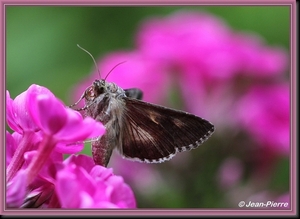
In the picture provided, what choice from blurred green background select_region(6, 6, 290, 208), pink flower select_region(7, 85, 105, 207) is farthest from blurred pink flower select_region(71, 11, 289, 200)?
pink flower select_region(7, 85, 105, 207)

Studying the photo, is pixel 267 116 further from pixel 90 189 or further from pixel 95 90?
pixel 90 189

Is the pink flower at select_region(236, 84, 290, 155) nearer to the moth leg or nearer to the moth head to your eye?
the moth leg

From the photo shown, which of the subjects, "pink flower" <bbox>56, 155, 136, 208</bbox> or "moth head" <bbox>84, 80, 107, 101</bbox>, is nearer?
"pink flower" <bbox>56, 155, 136, 208</bbox>

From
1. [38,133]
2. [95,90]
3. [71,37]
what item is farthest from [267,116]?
[38,133]

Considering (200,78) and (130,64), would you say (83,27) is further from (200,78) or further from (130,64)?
(200,78)

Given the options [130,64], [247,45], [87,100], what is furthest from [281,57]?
[87,100]

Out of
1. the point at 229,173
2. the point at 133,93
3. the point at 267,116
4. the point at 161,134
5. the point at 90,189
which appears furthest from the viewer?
the point at 267,116
